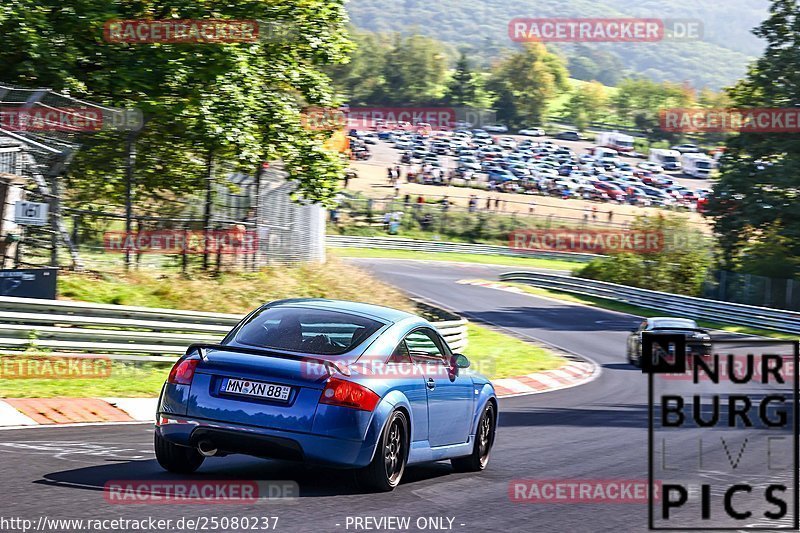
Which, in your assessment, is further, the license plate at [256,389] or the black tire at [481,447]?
the black tire at [481,447]

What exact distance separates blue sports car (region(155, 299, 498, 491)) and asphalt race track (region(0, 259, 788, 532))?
303 mm

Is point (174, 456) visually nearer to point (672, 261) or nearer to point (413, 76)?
point (672, 261)

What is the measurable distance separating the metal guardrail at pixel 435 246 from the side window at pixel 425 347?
2027 inches

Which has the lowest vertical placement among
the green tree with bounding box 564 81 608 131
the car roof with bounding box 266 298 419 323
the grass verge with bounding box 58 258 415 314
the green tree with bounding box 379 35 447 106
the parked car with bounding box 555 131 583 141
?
the grass verge with bounding box 58 258 415 314

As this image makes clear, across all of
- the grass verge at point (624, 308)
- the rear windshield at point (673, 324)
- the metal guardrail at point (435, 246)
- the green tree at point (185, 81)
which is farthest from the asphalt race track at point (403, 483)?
the metal guardrail at point (435, 246)

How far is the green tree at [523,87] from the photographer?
156 meters

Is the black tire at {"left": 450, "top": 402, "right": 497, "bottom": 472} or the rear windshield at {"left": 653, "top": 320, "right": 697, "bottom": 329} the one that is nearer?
the black tire at {"left": 450, "top": 402, "right": 497, "bottom": 472}

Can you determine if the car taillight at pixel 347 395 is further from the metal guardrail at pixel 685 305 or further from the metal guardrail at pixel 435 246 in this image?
the metal guardrail at pixel 435 246

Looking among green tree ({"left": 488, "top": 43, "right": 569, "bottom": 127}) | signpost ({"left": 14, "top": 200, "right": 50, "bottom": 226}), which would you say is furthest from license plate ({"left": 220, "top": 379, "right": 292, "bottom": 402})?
green tree ({"left": 488, "top": 43, "right": 569, "bottom": 127})

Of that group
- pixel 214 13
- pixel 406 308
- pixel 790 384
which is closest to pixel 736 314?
pixel 790 384

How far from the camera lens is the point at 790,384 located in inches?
957

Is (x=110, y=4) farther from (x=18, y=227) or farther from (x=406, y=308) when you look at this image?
(x=406, y=308)

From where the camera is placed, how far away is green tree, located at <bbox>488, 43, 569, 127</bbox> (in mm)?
156375

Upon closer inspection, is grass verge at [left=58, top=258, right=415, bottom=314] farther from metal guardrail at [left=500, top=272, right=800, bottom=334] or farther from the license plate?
metal guardrail at [left=500, top=272, right=800, bottom=334]
